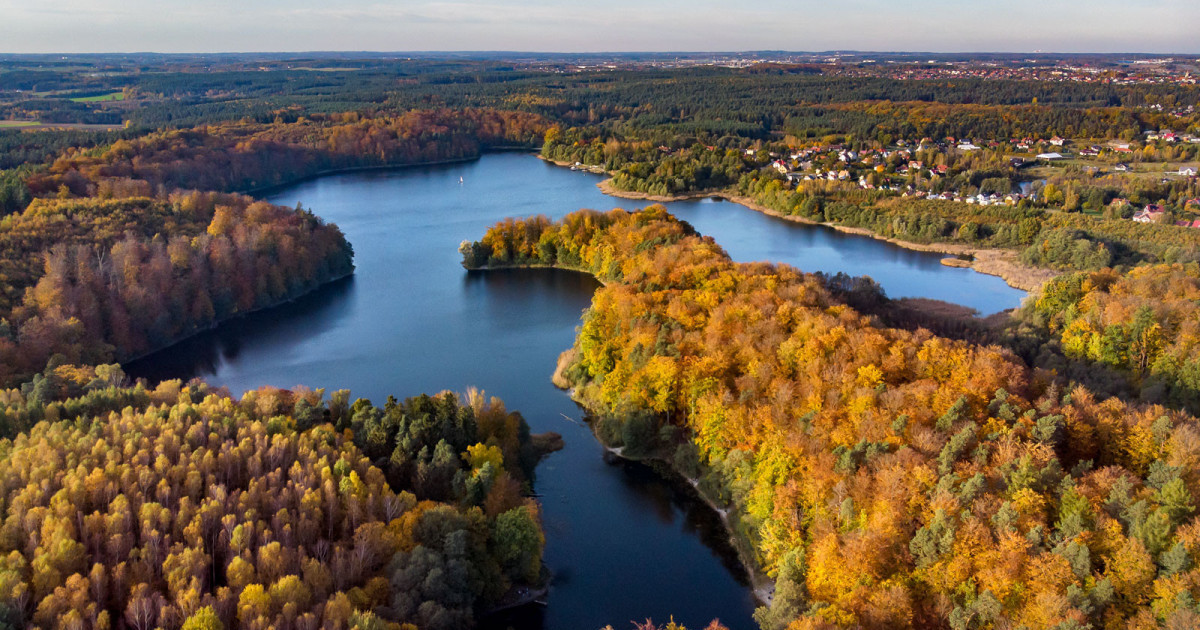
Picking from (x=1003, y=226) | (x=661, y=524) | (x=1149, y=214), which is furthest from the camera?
(x=1149, y=214)

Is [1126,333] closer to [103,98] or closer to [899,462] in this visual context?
[899,462]

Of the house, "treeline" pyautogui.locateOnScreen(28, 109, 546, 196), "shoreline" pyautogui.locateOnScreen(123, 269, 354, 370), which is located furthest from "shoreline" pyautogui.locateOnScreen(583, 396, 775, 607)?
the house

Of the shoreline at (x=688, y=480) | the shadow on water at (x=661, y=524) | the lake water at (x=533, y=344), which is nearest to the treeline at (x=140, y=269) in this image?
the lake water at (x=533, y=344)

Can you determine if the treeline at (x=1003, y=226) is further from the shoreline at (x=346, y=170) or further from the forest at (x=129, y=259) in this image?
the shoreline at (x=346, y=170)

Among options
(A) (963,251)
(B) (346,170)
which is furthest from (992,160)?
(B) (346,170)

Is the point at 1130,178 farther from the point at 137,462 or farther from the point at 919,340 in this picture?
the point at 137,462

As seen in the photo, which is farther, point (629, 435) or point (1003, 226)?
point (1003, 226)

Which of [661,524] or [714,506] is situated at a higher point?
[714,506]
